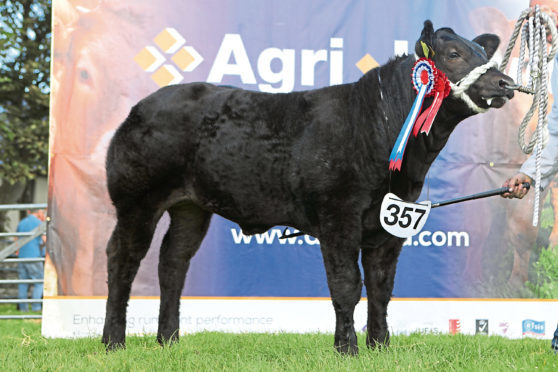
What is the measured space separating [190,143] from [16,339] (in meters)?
2.44

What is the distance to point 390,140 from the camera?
3633 millimetres

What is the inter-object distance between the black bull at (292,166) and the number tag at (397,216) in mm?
84

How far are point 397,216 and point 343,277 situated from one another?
1.59 ft

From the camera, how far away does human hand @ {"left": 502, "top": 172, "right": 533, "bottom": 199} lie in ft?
12.8

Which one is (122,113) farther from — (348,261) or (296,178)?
(348,261)

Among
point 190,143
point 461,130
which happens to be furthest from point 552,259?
point 190,143

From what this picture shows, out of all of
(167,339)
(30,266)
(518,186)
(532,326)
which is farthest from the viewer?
(30,266)

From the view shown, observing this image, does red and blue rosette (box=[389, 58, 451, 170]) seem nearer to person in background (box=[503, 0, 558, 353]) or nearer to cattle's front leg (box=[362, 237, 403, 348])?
cattle's front leg (box=[362, 237, 403, 348])

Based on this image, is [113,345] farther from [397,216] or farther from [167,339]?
[397,216]

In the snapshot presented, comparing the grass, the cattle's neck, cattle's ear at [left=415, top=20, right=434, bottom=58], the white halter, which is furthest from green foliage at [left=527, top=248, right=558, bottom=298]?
cattle's ear at [left=415, top=20, right=434, bottom=58]

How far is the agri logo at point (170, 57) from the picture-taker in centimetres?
589

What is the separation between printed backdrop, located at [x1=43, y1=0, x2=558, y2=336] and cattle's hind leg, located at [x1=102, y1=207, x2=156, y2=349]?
5.46 ft

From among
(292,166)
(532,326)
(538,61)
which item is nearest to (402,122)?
(292,166)

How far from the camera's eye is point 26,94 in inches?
477
